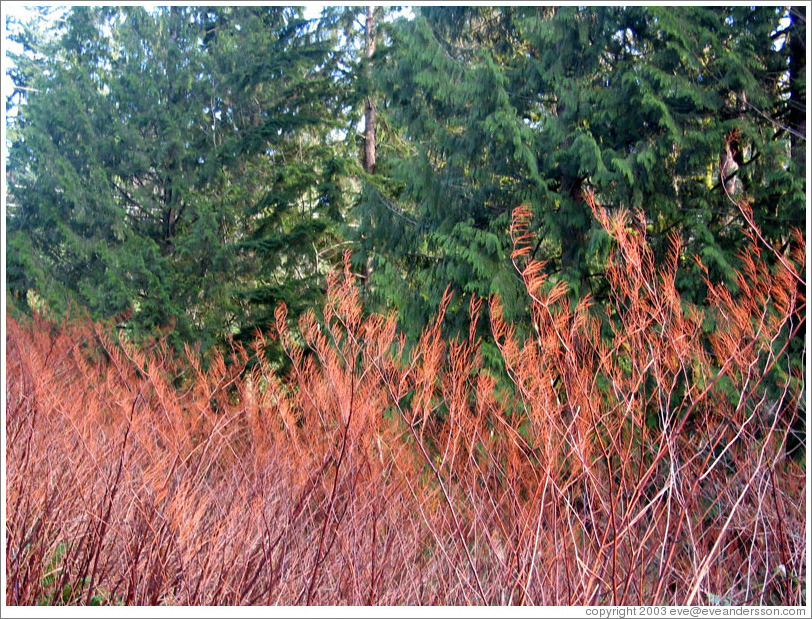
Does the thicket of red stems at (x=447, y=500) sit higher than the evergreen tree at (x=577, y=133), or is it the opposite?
the evergreen tree at (x=577, y=133)

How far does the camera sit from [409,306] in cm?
584

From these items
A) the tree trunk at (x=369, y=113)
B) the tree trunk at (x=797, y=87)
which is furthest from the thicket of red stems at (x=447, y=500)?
the tree trunk at (x=369, y=113)

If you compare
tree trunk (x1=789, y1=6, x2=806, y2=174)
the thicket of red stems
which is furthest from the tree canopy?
the thicket of red stems

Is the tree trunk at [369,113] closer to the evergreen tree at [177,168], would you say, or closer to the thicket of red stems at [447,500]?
the evergreen tree at [177,168]

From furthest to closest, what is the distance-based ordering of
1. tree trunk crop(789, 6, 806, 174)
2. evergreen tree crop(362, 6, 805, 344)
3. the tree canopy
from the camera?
the tree canopy, evergreen tree crop(362, 6, 805, 344), tree trunk crop(789, 6, 806, 174)

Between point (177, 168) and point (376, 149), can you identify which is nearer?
point (177, 168)

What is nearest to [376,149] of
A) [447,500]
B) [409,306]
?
[409,306]

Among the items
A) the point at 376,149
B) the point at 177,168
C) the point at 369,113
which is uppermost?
the point at 369,113

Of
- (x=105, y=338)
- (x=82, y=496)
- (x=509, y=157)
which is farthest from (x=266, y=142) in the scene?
(x=82, y=496)

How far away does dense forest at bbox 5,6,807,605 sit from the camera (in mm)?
2535

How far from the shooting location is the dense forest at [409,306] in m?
2.54

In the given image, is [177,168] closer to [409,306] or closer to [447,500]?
[409,306]

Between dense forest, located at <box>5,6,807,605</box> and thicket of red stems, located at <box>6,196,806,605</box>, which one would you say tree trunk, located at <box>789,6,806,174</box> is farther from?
thicket of red stems, located at <box>6,196,806,605</box>

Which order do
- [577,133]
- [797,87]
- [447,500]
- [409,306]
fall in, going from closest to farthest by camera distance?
[447,500] < [797,87] < [577,133] < [409,306]
